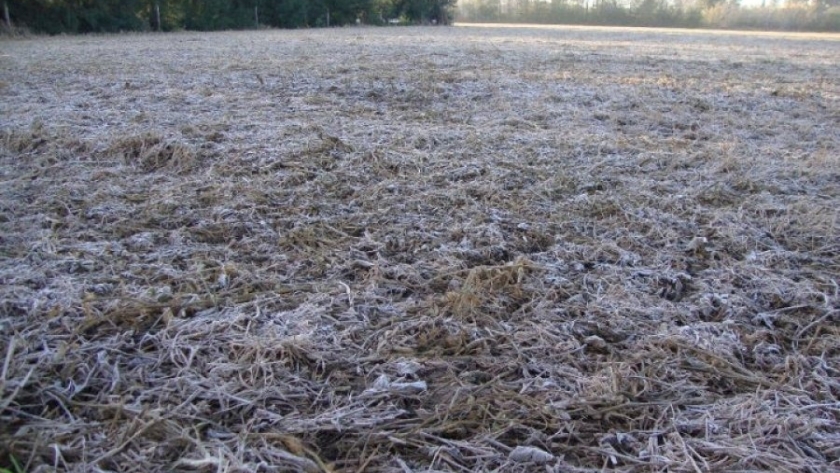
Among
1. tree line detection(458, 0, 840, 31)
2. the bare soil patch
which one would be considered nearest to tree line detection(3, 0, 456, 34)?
the bare soil patch

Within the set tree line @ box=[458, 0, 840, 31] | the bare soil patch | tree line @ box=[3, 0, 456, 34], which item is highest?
tree line @ box=[458, 0, 840, 31]

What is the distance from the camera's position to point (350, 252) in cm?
318

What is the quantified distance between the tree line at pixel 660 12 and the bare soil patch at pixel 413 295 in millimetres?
47121

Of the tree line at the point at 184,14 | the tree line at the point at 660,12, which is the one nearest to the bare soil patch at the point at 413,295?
the tree line at the point at 184,14

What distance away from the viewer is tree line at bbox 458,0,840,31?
1761 inches

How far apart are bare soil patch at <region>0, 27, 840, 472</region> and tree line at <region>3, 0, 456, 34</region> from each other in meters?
16.9

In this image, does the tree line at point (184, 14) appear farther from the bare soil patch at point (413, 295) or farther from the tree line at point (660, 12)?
the tree line at point (660, 12)

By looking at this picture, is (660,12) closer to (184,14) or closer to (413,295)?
(184,14)

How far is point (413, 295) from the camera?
2.77 metres

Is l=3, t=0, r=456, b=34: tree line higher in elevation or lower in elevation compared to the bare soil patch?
higher

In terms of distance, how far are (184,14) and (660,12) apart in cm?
4041

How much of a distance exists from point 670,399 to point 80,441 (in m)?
1.96

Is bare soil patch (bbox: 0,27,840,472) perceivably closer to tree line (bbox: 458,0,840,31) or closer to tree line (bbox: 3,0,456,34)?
tree line (bbox: 3,0,456,34)

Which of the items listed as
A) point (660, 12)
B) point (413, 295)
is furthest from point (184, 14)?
point (660, 12)
